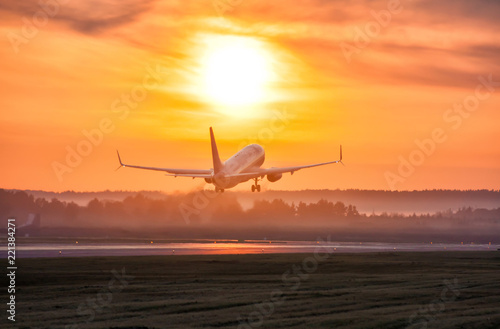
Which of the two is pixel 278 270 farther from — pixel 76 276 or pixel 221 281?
pixel 76 276

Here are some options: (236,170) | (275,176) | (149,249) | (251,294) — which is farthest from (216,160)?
(251,294)

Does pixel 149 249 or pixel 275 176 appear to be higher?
pixel 275 176

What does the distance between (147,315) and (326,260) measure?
50518mm

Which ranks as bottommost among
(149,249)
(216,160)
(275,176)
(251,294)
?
(251,294)

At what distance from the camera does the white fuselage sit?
384 ft

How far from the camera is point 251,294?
5547 cm

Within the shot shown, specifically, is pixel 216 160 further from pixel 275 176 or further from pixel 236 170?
pixel 275 176

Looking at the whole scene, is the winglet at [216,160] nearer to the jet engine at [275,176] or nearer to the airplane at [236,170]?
the airplane at [236,170]

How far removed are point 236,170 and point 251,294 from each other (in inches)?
2717

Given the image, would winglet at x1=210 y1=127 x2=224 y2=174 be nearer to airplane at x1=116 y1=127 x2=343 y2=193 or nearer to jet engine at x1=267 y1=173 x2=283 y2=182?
airplane at x1=116 y1=127 x2=343 y2=193

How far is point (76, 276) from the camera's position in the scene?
69062mm

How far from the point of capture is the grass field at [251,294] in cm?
4309

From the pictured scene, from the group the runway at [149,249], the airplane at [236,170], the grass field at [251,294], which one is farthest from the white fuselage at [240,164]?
the grass field at [251,294]

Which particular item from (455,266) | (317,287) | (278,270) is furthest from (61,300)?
(455,266)
